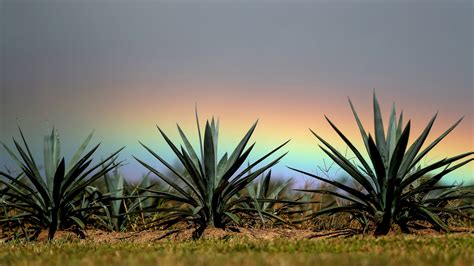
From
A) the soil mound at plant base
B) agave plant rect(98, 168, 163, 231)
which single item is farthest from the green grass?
agave plant rect(98, 168, 163, 231)

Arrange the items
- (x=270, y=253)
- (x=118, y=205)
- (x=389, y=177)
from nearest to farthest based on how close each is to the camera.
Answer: (x=270, y=253) < (x=389, y=177) < (x=118, y=205)

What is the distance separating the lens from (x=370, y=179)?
7.32m

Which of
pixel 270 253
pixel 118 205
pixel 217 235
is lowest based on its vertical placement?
pixel 270 253

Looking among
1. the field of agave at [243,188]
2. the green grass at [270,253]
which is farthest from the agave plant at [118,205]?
the green grass at [270,253]

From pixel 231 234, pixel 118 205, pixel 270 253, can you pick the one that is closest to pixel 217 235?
pixel 231 234

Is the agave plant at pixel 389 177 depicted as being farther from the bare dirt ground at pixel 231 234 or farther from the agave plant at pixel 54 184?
the agave plant at pixel 54 184

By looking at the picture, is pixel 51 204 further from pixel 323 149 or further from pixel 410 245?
pixel 410 245

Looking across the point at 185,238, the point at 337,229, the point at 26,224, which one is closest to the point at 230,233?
the point at 185,238

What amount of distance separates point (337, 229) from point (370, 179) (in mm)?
876

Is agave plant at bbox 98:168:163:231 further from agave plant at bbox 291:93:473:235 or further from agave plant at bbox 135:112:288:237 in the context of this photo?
agave plant at bbox 291:93:473:235

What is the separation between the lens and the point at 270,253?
5.33m

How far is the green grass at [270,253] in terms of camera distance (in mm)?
4664

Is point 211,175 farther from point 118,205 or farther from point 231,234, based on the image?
point 118,205

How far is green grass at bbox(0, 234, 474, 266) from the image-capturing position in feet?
15.3
